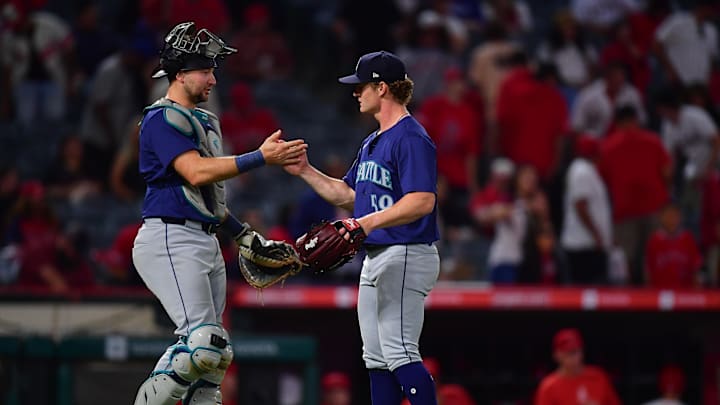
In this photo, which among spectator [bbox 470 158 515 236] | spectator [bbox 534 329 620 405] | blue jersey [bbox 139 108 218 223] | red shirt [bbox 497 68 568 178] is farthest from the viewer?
red shirt [bbox 497 68 568 178]

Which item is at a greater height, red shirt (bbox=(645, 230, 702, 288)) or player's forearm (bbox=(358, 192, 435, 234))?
red shirt (bbox=(645, 230, 702, 288))

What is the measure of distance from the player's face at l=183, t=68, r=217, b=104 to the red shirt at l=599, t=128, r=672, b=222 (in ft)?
21.1

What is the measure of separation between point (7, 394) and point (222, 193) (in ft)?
11.0

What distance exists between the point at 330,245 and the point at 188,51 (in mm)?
1053

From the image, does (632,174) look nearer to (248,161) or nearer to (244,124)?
(244,124)

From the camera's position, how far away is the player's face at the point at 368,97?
5.90m

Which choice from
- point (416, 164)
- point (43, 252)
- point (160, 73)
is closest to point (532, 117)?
point (43, 252)

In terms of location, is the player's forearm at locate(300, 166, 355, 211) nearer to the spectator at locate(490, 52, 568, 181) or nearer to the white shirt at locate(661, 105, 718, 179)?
the spectator at locate(490, 52, 568, 181)

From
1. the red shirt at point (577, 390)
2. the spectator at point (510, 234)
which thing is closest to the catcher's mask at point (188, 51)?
the red shirt at point (577, 390)

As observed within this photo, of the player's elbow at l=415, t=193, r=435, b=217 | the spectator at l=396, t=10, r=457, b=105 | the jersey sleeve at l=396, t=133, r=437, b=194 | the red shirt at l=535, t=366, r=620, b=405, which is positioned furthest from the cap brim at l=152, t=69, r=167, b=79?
the spectator at l=396, t=10, r=457, b=105

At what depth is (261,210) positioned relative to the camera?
→ 1239 cm

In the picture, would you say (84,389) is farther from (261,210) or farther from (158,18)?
(158,18)

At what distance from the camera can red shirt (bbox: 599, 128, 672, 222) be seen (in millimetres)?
11539

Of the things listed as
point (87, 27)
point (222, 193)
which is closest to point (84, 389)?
point (222, 193)
